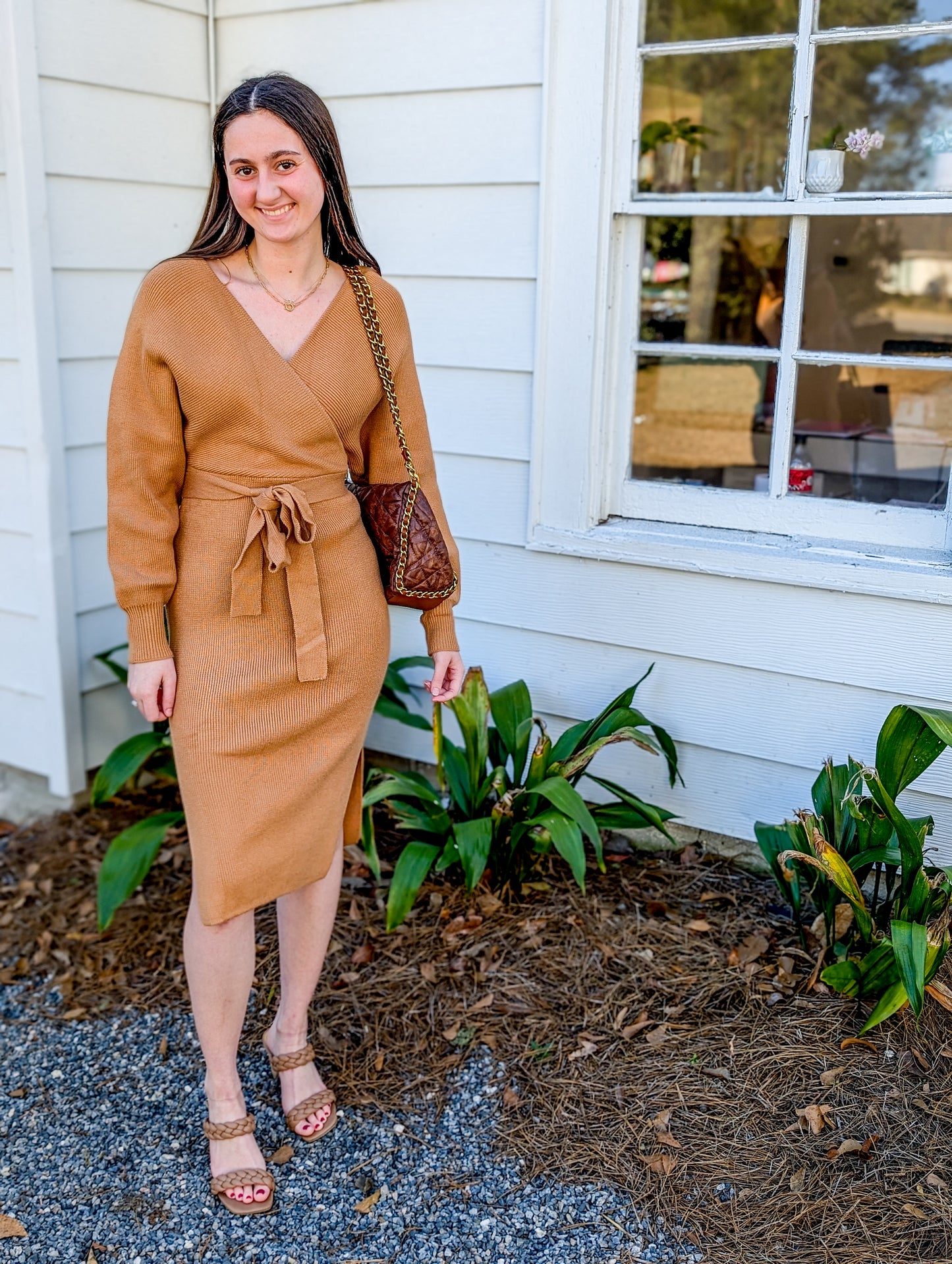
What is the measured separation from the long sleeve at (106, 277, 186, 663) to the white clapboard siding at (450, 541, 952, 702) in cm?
135

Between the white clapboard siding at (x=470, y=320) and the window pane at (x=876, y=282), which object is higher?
the window pane at (x=876, y=282)

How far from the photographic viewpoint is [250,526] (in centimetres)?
206

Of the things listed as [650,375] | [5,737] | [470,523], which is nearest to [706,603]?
[470,523]

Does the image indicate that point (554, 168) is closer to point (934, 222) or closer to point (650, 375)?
point (650, 375)

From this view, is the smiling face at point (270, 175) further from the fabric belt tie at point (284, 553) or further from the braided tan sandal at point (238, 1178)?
the braided tan sandal at point (238, 1178)

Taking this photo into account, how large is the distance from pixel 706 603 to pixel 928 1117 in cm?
127

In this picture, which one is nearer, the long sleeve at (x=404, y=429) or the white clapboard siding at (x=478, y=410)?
the long sleeve at (x=404, y=429)

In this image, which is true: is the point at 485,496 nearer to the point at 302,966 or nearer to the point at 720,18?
the point at 302,966

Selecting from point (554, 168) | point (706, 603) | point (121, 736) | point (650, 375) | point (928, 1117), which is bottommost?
point (928, 1117)

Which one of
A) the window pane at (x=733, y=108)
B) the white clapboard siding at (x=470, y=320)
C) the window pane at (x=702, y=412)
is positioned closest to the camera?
the white clapboard siding at (x=470, y=320)

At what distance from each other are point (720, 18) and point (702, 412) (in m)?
2.96

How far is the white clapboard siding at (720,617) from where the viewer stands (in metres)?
2.79

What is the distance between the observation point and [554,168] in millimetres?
2955

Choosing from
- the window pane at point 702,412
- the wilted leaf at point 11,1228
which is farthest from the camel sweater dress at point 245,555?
the window pane at point 702,412
